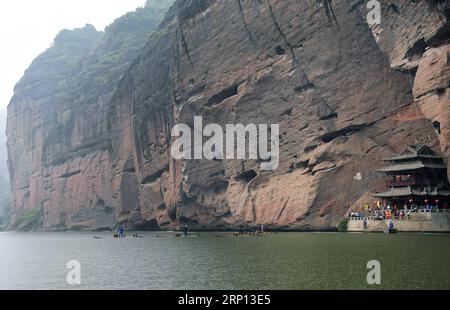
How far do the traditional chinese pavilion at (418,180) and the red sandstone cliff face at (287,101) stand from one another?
7.89 ft

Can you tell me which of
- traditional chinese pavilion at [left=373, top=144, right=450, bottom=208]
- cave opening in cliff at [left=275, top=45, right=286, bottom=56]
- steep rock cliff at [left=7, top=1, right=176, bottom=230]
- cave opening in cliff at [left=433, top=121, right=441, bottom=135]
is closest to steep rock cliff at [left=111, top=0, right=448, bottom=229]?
cave opening in cliff at [left=275, top=45, right=286, bottom=56]

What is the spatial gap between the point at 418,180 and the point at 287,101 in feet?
66.1

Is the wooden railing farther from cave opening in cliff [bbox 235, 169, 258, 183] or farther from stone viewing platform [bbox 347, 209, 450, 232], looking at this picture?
cave opening in cliff [bbox 235, 169, 258, 183]

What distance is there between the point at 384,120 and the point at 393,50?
7979 millimetres

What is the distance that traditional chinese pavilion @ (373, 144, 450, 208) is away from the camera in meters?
55.9

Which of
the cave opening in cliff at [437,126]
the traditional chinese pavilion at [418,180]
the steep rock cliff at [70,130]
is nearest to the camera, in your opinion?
the cave opening in cliff at [437,126]

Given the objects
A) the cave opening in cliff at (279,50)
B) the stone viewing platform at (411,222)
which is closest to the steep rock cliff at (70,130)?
the cave opening in cliff at (279,50)

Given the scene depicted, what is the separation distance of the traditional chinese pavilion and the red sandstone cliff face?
241 centimetres

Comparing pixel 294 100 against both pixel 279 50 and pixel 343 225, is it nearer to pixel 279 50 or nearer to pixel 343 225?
pixel 279 50

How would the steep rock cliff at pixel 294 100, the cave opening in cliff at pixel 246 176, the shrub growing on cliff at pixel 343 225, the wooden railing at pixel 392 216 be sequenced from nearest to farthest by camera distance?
the wooden railing at pixel 392 216, the shrub growing on cliff at pixel 343 225, the steep rock cliff at pixel 294 100, the cave opening in cliff at pixel 246 176

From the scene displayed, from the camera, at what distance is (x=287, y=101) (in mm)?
70125

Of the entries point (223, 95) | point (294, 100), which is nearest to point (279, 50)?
point (294, 100)

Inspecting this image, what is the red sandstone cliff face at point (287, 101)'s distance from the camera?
59094 millimetres

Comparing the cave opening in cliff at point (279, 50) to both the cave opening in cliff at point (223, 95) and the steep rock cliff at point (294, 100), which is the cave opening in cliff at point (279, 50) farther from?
the cave opening in cliff at point (223, 95)
